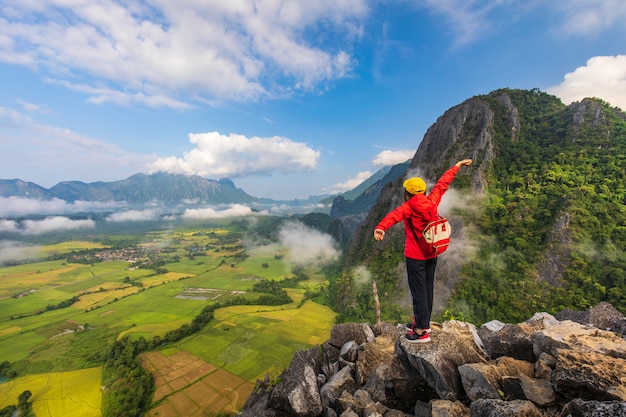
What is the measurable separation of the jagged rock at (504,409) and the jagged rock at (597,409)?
1.64 ft

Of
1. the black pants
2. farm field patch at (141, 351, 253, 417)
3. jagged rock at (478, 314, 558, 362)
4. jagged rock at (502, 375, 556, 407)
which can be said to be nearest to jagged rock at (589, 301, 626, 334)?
jagged rock at (478, 314, 558, 362)

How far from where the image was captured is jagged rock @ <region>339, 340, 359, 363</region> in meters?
12.0

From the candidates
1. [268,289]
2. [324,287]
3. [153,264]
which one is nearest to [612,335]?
[324,287]

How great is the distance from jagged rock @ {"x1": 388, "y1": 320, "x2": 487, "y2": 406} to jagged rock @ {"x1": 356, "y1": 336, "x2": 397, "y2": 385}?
274 cm

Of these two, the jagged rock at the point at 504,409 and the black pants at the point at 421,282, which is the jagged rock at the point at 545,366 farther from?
the black pants at the point at 421,282

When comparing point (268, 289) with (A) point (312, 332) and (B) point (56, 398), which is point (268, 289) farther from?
(B) point (56, 398)

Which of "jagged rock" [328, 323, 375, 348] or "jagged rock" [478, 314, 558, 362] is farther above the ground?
"jagged rock" [478, 314, 558, 362]

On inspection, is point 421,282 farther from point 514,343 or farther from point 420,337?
point 514,343

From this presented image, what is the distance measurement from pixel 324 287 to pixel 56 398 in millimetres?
73519

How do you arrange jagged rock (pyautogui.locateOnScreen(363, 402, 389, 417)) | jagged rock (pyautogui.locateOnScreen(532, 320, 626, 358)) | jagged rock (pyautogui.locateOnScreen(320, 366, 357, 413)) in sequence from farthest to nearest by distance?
jagged rock (pyautogui.locateOnScreen(320, 366, 357, 413)), jagged rock (pyautogui.locateOnScreen(363, 402, 389, 417)), jagged rock (pyautogui.locateOnScreen(532, 320, 626, 358))

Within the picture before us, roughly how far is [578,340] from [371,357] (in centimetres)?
687

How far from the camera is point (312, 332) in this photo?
6272cm

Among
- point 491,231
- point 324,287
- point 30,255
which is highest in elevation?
point 491,231

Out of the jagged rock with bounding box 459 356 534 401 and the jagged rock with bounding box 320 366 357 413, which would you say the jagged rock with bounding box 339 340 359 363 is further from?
the jagged rock with bounding box 459 356 534 401
